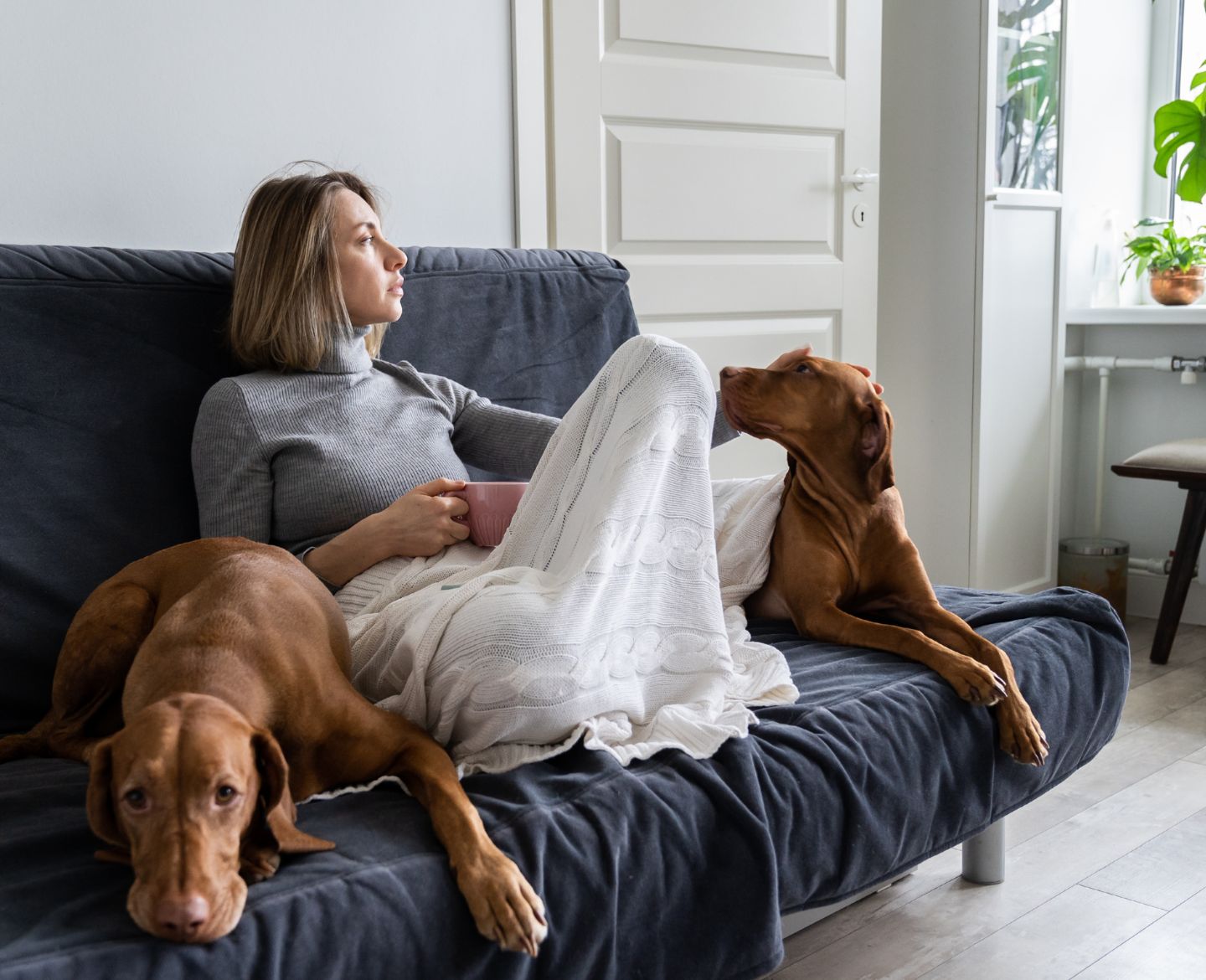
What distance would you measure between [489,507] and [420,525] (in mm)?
99

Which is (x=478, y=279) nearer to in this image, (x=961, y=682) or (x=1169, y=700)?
(x=961, y=682)

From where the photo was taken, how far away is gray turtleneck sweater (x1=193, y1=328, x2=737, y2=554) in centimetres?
162

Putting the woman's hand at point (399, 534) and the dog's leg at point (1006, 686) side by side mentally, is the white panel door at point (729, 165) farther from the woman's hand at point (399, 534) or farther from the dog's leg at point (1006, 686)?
the dog's leg at point (1006, 686)

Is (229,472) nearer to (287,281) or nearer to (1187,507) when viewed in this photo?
(287,281)

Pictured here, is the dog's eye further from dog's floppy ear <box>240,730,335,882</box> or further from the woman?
the woman

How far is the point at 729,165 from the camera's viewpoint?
2.85 metres

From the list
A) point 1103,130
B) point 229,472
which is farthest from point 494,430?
point 1103,130

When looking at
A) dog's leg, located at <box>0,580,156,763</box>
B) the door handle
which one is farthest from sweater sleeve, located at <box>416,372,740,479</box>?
the door handle

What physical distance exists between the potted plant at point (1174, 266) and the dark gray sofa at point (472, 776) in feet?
6.78

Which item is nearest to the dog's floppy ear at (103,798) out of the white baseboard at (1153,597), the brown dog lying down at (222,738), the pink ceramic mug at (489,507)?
the brown dog lying down at (222,738)

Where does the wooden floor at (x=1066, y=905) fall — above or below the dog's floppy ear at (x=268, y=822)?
below

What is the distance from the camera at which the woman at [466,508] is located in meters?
1.22

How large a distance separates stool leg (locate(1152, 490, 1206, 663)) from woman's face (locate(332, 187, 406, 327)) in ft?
7.05

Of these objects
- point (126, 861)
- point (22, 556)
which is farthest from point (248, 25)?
point (126, 861)
